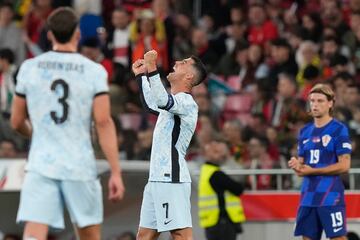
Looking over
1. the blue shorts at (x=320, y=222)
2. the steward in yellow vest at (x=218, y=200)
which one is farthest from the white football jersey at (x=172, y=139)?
the steward in yellow vest at (x=218, y=200)

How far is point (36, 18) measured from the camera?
2117 centimetres

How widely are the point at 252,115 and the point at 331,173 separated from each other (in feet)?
18.7

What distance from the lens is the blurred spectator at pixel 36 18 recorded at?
20.9 metres

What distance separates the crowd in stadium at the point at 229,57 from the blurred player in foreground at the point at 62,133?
6.43 metres

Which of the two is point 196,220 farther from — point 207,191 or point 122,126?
point 122,126

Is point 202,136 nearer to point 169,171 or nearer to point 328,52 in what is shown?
point 328,52

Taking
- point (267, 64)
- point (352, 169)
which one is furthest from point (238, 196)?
point (267, 64)

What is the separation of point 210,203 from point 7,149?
3074 mm

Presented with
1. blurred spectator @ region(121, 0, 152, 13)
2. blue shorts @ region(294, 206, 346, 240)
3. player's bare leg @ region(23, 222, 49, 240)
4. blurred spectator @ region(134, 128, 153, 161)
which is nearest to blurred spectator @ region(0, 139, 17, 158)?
blurred spectator @ region(134, 128, 153, 161)

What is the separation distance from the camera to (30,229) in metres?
9.38

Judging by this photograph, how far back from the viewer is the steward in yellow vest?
1509 cm

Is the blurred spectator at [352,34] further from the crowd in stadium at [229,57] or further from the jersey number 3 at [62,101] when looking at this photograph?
the jersey number 3 at [62,101]

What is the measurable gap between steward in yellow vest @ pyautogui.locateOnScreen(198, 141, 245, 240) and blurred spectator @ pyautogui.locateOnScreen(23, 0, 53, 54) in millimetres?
6385

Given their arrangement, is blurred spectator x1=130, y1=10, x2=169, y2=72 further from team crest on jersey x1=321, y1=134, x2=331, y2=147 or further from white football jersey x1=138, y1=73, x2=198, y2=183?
white football jersey x1=138, y1=73, x2=198, y2=183
